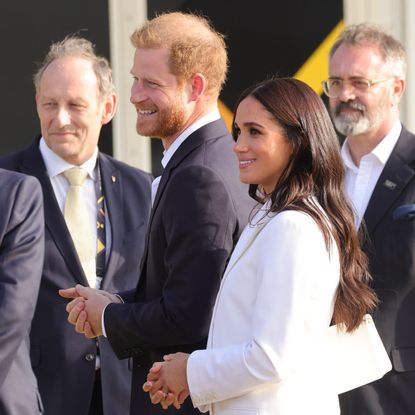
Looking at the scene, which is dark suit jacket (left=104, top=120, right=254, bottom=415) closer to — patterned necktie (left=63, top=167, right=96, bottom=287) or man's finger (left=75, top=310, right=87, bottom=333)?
man's finger (left=75, top=310, right=87, bottom=333)

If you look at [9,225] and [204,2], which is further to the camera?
[204,2]

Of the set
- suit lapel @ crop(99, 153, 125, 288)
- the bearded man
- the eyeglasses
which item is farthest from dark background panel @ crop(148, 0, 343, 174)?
the bearded man

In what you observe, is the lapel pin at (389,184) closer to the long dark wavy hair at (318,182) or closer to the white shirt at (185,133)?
the white shirt at (185,133)

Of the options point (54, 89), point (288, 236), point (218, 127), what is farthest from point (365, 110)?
point (288, 236)

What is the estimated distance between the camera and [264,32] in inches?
207

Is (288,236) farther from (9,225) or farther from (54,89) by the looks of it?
(54,89)

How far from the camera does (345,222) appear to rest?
2.77 m

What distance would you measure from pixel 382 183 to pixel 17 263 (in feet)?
4.28

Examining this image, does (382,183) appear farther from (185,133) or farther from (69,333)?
(69,333)

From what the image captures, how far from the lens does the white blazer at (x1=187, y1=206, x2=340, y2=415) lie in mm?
2613

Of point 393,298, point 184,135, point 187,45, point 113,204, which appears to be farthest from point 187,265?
point 113,204

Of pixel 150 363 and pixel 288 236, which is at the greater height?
pixel 288 236

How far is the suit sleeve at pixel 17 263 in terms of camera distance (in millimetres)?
3359

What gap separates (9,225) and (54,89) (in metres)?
1.34
